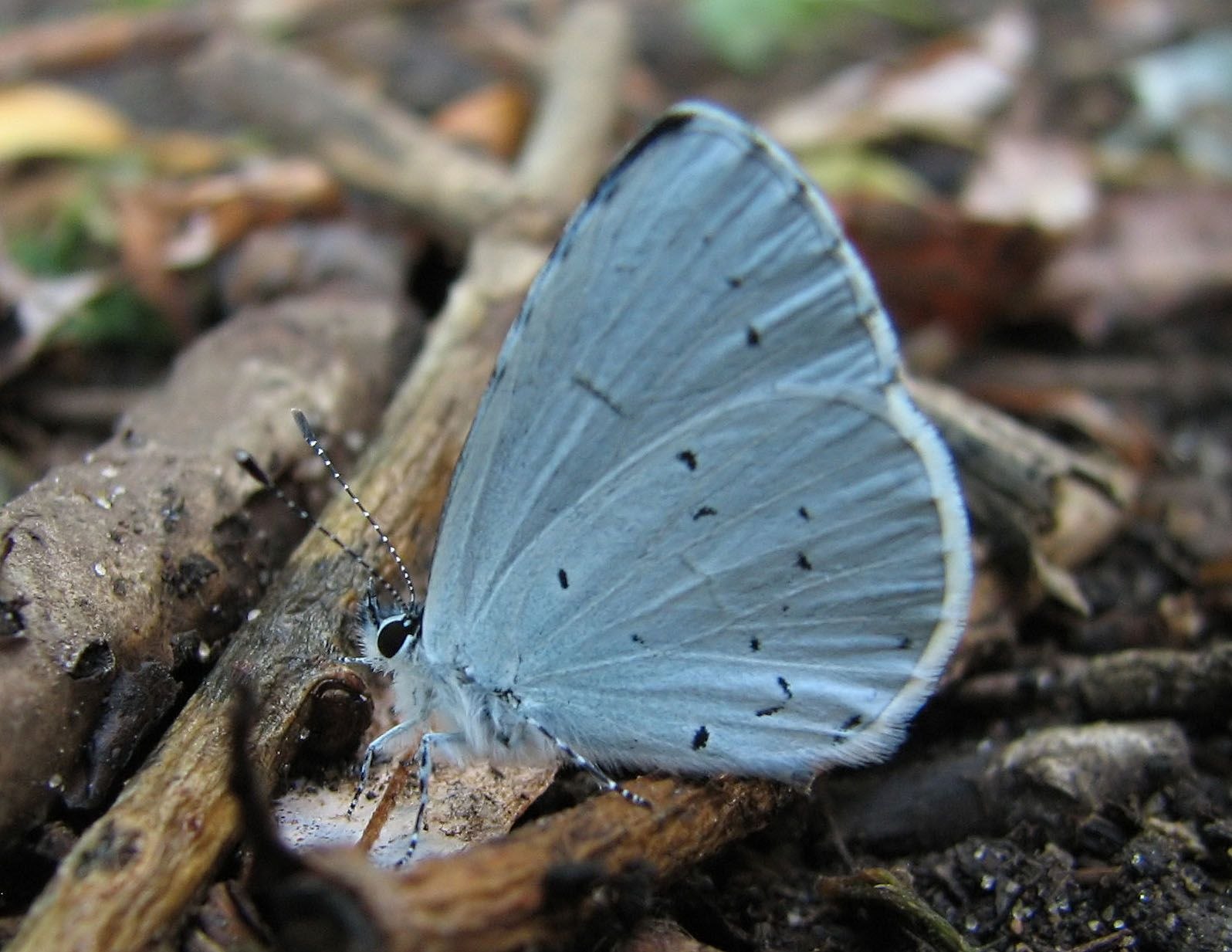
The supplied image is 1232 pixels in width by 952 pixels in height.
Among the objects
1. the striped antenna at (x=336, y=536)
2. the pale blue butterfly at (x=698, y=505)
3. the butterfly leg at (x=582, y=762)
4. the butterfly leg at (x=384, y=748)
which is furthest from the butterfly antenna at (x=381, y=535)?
the butterfly leg at (x=582, y=762)

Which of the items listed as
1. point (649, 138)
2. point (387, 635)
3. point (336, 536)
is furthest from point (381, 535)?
point (649, 138)

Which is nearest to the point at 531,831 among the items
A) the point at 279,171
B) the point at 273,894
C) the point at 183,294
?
the point at 273,894

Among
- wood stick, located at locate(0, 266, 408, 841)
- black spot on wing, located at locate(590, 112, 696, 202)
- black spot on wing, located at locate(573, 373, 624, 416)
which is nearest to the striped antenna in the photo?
wood stick, located at locate(0, 266, 408, 841)

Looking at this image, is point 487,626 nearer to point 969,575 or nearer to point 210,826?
point 210,826

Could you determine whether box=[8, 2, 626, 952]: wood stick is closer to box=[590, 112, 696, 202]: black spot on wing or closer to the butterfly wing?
the butterfly wing

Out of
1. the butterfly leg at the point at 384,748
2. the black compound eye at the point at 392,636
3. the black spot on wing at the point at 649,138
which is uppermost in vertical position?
the black spot on wing at the point at 649,138

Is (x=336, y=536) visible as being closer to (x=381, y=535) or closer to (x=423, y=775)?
(x=381, y=535)

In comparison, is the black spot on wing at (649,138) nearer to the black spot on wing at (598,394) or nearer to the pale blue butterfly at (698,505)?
the pale blue butterfly at (698,505)
